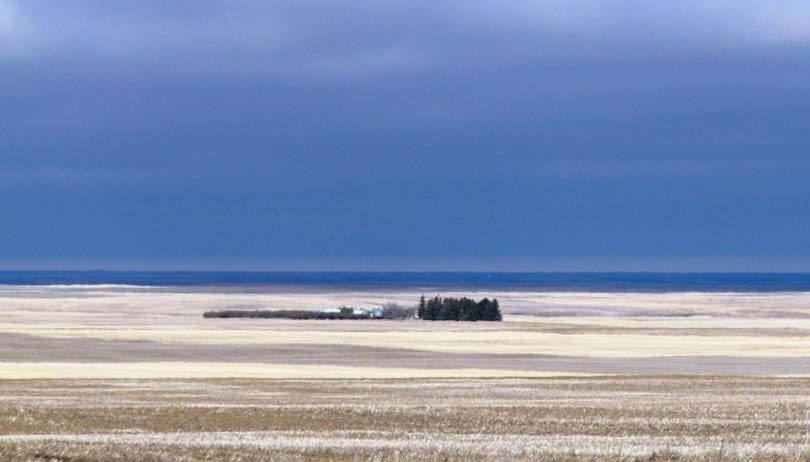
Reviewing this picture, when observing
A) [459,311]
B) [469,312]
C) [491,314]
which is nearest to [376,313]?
[459,311]

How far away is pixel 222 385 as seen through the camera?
3825 cm

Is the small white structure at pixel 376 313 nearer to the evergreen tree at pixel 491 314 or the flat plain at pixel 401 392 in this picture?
the evergreen tree at pixel 491 314

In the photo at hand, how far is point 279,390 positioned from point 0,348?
88.2ft

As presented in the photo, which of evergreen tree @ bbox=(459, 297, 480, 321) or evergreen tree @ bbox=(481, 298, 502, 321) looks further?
evergreen tree @ bbox=(459, 297, 480, 321)

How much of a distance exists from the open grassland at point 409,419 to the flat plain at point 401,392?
6cm

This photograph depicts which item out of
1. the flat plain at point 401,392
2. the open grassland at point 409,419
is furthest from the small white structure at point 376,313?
the open grassland at point 409,419

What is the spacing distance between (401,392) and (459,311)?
61.4m

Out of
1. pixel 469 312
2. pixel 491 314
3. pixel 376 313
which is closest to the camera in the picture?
pixel 491 314

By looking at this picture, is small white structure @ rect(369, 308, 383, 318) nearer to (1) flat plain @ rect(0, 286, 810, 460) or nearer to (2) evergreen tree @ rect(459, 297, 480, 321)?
(2) evergreen tree @ rect(459, 297, 480, 321)

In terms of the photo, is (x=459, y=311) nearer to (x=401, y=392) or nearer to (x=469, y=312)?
(x=469, y=312)

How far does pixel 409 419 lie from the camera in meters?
26.9

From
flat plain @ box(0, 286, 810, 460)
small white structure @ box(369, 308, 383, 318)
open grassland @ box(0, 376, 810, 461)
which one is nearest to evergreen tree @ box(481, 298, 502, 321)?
small white structure @ box(369, 308, 383, 318)

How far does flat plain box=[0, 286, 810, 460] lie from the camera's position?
20.3 meters

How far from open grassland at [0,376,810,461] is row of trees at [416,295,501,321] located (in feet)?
176
